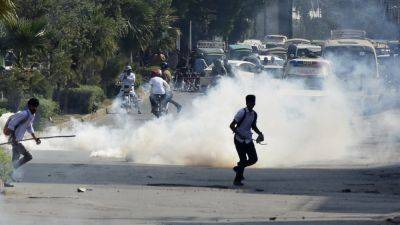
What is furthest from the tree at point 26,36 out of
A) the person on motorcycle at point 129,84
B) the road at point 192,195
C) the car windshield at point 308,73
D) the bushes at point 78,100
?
the person on motorcycle at point 129,84

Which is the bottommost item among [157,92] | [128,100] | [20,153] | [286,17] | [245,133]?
[286,17]

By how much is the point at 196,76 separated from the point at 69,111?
1700 centimetres

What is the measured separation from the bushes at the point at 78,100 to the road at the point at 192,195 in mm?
13475

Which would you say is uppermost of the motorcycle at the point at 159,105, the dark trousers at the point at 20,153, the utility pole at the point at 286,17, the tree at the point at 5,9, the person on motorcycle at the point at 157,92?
the tree at the point at 5,9

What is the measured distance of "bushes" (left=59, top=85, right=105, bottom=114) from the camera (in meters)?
34.5

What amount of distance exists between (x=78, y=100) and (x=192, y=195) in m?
19.1

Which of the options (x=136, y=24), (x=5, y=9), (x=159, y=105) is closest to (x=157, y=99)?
(x=159, y=105)

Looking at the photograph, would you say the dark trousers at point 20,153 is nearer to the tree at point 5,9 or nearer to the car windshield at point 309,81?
the tree at point 5,9

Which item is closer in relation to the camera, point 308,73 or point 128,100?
point 308,73

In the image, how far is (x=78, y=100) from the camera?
3466 centimetres

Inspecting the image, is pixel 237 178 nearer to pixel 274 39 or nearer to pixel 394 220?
pixel 394 220

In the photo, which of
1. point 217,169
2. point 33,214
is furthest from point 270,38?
point 33,214

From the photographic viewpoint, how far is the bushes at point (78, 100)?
34469 mm

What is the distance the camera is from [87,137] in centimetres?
2428
